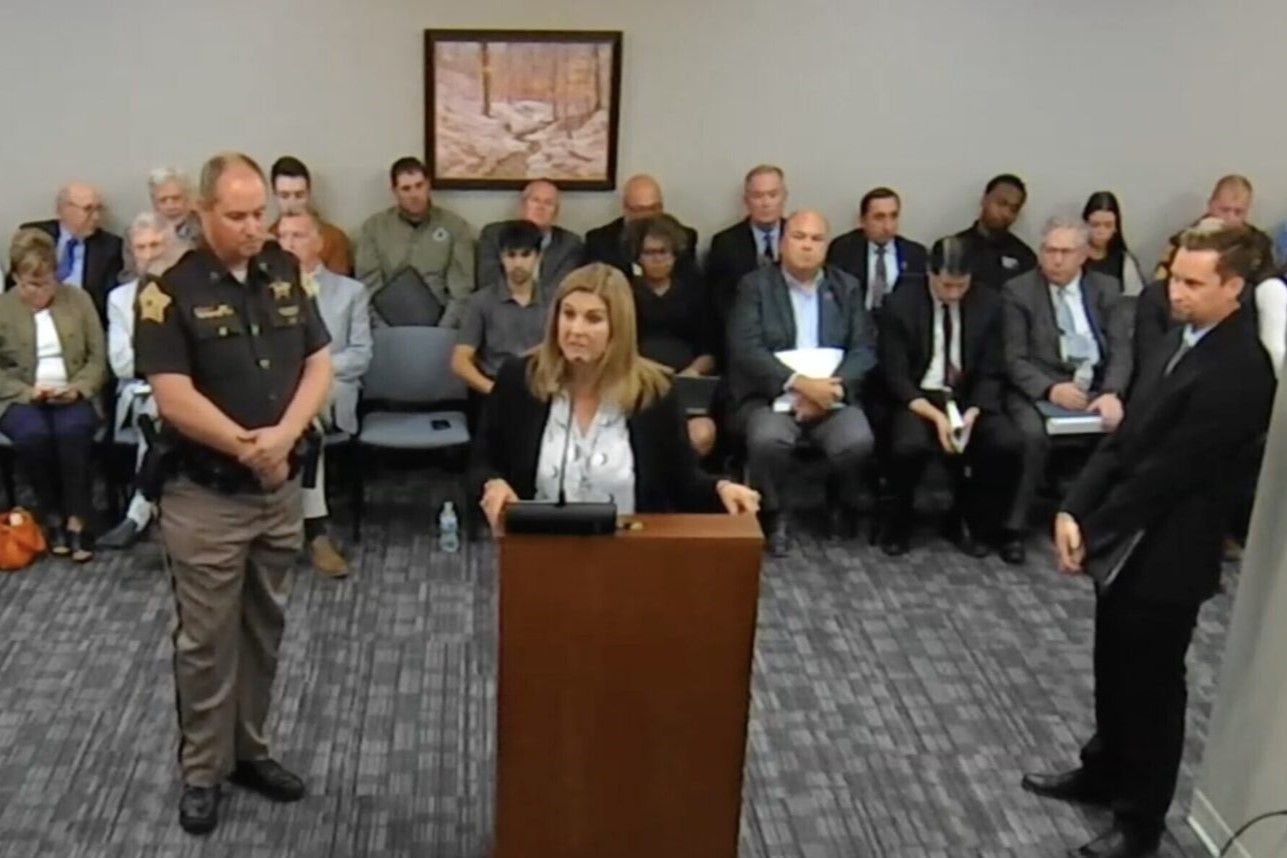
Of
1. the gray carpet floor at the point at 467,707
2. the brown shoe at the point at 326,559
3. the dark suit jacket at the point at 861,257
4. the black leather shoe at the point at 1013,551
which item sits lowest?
the gray carpet floor at the point at 467,707

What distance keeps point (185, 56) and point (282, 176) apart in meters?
0.71

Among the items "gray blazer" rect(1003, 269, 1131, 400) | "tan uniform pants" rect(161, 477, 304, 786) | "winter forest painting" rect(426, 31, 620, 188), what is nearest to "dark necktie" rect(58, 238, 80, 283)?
"winter forest painting" rect(426, 31, 620, 188)

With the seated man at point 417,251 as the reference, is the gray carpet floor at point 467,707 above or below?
below

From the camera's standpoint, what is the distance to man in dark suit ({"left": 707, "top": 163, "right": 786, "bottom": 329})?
5957mm

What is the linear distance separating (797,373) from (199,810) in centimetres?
282

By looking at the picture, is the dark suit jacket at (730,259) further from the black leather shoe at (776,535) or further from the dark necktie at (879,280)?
the black leather shoe at (776,535)

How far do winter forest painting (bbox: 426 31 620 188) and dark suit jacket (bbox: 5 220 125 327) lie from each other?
54.9 inches

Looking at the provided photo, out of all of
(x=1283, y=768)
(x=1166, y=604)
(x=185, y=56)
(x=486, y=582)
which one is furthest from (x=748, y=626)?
(x=185, y=56)

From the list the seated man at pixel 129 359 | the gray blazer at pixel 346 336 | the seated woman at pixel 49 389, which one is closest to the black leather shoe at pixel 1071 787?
the gray blazer at pixel 346 336

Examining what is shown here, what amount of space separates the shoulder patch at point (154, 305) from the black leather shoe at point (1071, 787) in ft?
8.23

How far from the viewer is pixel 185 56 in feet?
19.2

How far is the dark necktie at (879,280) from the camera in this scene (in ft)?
20.0

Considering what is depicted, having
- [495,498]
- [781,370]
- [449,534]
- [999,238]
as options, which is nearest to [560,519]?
[495,498]

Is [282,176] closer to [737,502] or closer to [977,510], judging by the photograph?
[977,510]
